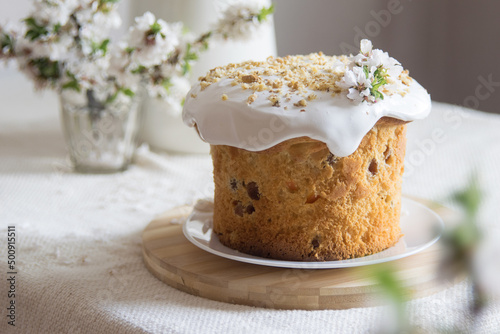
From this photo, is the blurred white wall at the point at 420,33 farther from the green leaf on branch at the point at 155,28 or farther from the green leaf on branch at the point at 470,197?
the green leaf on branch at the point at 470,197

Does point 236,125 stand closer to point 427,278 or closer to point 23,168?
point 427,278

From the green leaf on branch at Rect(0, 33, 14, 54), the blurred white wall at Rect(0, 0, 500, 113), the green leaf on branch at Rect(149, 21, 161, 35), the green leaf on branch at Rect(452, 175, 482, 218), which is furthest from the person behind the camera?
the blurred white wall at Rect(0, 0, 500, 113)

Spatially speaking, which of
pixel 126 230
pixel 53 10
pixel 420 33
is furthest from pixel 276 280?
pixel 420 33

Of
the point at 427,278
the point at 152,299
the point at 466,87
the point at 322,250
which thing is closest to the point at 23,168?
the point at 152,299

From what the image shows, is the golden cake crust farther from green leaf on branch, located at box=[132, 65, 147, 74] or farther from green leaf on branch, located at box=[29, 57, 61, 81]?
green leaf on branch, located at box=[29, 57, 61, 81]

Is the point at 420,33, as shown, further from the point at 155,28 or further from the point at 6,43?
the point at 6,43

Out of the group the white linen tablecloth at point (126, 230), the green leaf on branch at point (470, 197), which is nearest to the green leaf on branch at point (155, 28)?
the white linen tablecloth at point (126, 230)

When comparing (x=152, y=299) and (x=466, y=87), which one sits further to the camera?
(x=466, y=87)

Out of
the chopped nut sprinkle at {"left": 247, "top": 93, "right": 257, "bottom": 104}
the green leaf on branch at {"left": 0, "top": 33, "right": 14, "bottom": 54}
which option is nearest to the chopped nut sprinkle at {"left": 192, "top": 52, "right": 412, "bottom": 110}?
the chopped nut sprinkle at {"left": 247, "top": 93, "right": 257, "bottom": 104}
